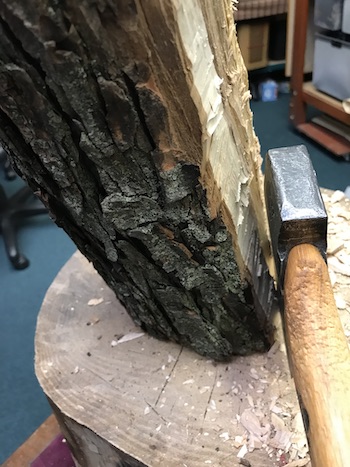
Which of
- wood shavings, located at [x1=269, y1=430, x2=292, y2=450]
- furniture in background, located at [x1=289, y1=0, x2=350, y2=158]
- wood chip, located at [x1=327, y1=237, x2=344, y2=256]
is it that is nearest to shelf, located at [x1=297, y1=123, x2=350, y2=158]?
furniture in background, located at [x1=289, y1=0, x2=350, y2=158]

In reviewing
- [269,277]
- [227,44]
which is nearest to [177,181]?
[227,44]

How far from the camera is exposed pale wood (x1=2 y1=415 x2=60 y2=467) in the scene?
105 centimetres

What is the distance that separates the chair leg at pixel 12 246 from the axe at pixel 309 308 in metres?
1.36

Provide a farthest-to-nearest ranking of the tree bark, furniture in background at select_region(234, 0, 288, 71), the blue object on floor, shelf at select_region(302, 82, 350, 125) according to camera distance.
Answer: furniture in background at select_region(234, 0, 288, 71), shelf at select_region(302, 82, 350, 125), the blue object on floor, the tree bark

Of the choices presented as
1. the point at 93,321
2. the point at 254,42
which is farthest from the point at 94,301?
the point at 254,42

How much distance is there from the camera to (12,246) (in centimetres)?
190

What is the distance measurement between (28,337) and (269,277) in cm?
109

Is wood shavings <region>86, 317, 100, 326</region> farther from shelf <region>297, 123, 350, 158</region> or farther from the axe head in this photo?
shelf <region>297, 123, 350, 158</region>

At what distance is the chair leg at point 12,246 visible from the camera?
1871mm

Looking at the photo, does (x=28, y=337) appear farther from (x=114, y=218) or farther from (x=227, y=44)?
(x=227, y=44)

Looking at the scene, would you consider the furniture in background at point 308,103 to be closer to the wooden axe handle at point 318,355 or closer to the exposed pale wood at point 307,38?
the exposed pale wood at point 307,38

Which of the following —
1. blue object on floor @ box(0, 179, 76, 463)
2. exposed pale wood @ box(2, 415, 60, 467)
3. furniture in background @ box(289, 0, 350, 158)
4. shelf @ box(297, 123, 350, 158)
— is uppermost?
furniture in background @ box(289, 0, 350, 158)

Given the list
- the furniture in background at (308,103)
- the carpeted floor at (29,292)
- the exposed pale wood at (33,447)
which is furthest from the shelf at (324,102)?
the exposed pale wood at (33,447)

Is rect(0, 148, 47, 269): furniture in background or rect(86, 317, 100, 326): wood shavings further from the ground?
rect(86, 317, 100, 326): wood shavings
